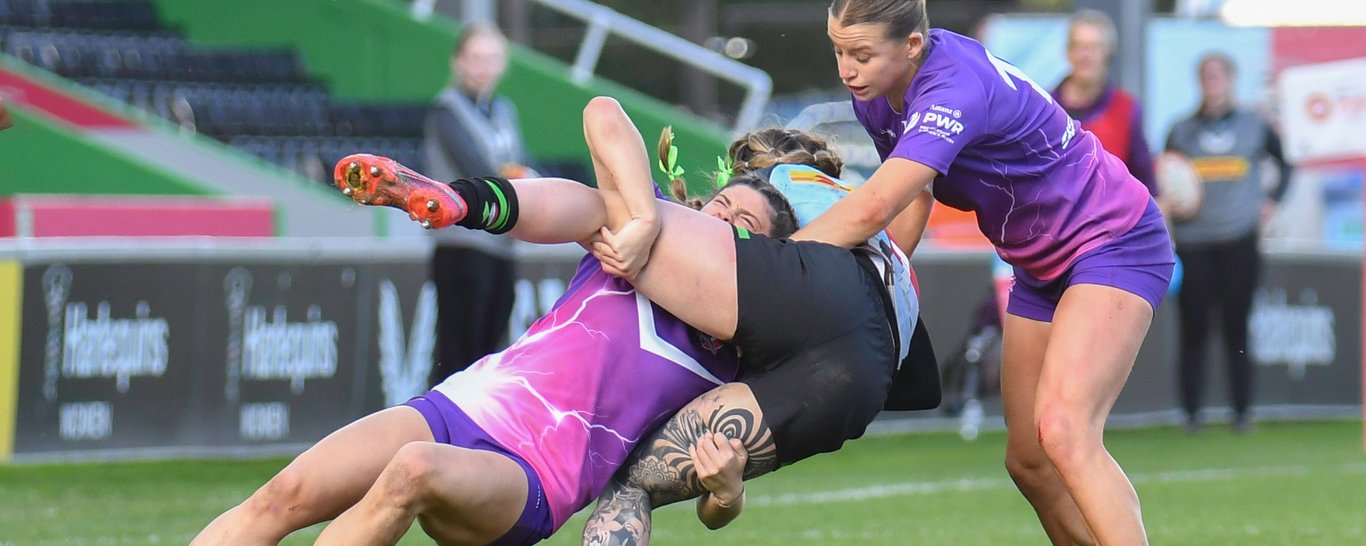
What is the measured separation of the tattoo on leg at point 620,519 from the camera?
396 cm

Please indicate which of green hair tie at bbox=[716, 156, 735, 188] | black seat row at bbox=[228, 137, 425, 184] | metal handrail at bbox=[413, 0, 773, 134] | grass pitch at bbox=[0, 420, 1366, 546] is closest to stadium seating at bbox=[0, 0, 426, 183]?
black seat row at bbox=[228, 137, 425, 184]

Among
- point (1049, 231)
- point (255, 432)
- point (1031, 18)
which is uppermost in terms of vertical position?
point (1049, 231)

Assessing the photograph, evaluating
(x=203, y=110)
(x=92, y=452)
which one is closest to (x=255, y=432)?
(x=92, y=452)

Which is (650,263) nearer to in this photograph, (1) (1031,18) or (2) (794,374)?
(2) (794,374)

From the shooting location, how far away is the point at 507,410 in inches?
158

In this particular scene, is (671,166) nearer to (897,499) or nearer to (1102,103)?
(897,499)

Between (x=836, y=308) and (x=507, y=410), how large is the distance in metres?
0.75

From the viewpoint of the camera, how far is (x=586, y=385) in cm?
405

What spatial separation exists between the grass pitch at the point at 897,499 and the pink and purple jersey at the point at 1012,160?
186 centimetres

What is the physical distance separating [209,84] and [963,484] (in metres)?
8.48

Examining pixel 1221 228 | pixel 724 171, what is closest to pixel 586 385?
pixel 724 171

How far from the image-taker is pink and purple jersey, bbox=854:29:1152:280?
14.4 ft

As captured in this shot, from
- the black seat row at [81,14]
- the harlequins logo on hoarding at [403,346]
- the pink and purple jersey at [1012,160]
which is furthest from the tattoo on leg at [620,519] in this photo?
the black seat row at [81,14]

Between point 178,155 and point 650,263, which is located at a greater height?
point 650,263
